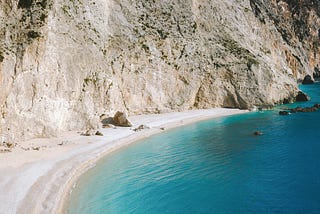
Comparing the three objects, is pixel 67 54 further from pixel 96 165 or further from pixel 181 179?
pixel 181 179

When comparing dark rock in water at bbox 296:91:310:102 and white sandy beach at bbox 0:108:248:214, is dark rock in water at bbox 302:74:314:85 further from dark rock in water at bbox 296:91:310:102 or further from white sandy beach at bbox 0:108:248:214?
white sandy beach at bbox 0:108:248:214

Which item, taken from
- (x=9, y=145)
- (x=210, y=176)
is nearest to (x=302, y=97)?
(x=210, y=176)

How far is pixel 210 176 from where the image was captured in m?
25.8

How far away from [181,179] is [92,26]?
97.1 feet

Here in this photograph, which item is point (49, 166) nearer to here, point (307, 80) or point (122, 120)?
point (122, 120)

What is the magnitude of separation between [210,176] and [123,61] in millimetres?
29693

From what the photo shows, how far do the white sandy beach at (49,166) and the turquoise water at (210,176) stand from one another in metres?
1.08

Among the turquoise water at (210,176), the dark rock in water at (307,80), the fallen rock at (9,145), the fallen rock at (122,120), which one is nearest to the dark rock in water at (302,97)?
the turquoise water at (210,176)

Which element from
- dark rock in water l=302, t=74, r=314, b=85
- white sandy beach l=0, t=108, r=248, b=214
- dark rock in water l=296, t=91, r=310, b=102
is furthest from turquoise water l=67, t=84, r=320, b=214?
dark rock in water l=302, t=74, r=314, b=85

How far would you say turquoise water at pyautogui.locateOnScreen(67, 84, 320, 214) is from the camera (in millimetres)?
20719

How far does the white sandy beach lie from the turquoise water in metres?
1.08

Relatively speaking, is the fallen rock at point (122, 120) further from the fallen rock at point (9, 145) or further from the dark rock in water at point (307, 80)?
the dark rock in water at point (307, 80)

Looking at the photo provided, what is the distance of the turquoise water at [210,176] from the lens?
20719 millimetres

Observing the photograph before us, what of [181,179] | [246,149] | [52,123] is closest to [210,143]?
[246,149]
